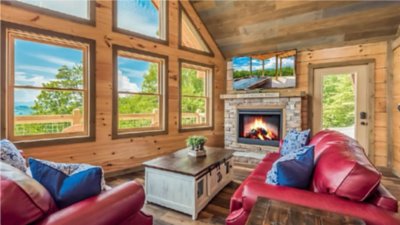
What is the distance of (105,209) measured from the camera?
1170 millimetres

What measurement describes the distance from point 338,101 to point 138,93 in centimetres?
390

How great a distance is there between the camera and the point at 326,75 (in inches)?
175

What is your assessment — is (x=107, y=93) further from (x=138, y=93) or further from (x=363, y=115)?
(x=363, y=115)

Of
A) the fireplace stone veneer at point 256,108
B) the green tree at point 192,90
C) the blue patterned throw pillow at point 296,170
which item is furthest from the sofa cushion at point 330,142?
the green tree at point 192,90

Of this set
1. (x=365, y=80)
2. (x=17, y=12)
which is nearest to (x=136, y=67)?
(x=17, y=12)

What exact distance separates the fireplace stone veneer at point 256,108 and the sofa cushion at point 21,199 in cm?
426

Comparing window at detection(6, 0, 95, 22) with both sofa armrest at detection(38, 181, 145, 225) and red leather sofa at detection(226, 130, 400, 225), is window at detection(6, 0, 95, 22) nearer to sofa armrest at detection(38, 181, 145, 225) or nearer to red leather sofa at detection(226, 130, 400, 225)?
sofa armrest at detection(38, 181, 145, 225)

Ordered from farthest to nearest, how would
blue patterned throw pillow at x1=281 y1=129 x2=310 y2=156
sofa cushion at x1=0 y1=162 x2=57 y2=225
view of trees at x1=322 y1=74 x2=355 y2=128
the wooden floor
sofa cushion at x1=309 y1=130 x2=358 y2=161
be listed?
view of trees at x1=322 y1=74 x2=355 y2=128 → blue patterned throw pillow at x1=281 y1=129 x2=310 y2=156 → the wooden floor → sofa cushion at x1=309 y1=130 x2=358 y2=161 → sofa cushion at x1=0 y1=162 x2=57 y2=225

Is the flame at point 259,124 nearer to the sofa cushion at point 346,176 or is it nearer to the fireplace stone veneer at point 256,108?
the fireplace stone veneer at point 256,108

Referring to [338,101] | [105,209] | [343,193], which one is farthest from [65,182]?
[338,101]

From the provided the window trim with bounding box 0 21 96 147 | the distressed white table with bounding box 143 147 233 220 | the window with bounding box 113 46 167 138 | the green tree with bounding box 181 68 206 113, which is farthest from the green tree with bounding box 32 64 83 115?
the green tree with bounding box 181 68 206 113

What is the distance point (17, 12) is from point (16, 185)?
2933 millimetres

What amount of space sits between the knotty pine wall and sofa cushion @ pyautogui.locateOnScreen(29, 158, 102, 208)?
2.24 metres

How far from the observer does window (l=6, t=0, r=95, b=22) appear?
296 cm
